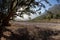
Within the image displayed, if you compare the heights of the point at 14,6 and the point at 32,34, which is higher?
the point at 14,6

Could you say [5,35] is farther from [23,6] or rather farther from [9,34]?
[23,6]

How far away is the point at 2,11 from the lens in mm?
14078

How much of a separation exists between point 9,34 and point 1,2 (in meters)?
2.35

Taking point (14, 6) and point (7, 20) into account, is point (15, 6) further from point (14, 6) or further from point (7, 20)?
point (7, 20)

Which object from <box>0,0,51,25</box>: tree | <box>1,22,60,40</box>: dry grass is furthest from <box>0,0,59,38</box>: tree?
<box>1,22,60,40</box>: dry grass

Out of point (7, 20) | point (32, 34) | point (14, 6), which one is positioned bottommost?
point (32, 34)

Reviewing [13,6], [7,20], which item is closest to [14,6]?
[13,6]

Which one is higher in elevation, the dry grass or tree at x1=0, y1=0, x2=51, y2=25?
tree at x1=0, y1=0, x2=51, y2=25

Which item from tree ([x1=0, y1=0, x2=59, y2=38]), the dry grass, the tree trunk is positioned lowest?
the dry grass

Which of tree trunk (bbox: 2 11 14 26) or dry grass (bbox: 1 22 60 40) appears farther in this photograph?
tree trunk (bbox: 2 11 14 26)

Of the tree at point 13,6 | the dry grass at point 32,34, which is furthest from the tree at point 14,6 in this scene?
the dry grass at point 32,34

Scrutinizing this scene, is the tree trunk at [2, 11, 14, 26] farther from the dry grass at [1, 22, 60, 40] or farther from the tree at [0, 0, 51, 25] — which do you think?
the dry grass at [1, 22, 60, 40]

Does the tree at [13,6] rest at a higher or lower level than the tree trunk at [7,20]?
higher

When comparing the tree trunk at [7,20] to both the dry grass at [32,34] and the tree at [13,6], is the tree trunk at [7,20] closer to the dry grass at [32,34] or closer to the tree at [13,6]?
the tree at [13,6]
